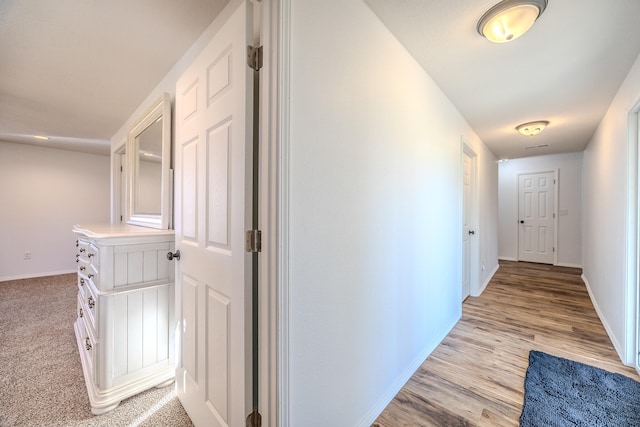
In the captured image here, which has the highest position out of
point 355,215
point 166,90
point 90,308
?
point 166,90

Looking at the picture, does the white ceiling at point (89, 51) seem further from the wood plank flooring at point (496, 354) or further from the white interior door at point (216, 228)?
the wood plank flooring at point (496, 354)

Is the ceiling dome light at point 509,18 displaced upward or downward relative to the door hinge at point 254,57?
upward

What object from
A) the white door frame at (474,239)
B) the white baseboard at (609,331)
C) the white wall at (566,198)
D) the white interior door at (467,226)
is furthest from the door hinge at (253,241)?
the white wall at (566,198)

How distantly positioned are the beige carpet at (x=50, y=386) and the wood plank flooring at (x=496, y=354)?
1.36 metres

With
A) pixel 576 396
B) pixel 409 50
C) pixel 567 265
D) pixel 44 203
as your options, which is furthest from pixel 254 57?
pixel 567 265

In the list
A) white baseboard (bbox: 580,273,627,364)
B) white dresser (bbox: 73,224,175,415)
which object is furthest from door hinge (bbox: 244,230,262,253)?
white baseboard (bbox: 580,273,627,364)

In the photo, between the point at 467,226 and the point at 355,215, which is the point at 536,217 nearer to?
the point at 467,226

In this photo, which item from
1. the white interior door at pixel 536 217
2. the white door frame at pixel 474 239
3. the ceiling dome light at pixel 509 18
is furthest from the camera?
the white interior door at pixel 536 217

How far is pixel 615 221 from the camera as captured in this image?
7.62 ft

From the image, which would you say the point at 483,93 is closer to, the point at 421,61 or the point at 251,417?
the point at 421,61

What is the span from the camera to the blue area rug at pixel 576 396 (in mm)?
1434

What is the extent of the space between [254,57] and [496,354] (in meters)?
2.72

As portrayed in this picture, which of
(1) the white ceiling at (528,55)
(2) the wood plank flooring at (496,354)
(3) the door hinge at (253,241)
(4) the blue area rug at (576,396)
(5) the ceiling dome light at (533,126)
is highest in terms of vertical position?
(1) the white ceiling at (528,55)

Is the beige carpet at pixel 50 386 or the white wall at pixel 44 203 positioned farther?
the white wall at pixel 44 203
